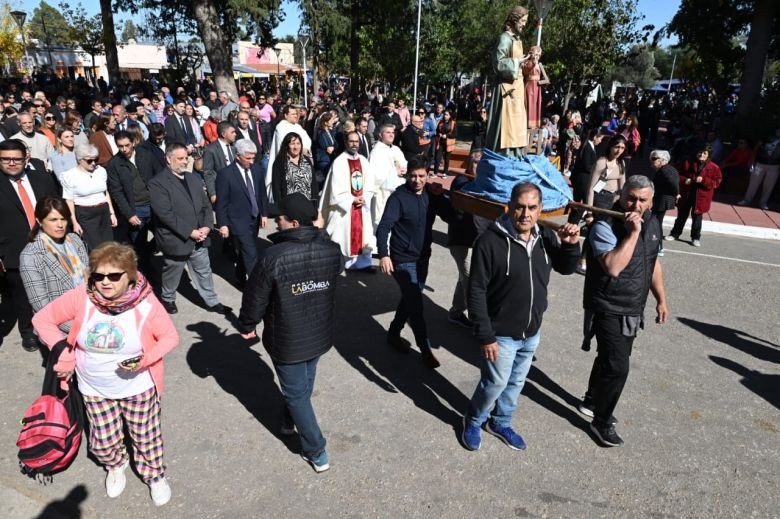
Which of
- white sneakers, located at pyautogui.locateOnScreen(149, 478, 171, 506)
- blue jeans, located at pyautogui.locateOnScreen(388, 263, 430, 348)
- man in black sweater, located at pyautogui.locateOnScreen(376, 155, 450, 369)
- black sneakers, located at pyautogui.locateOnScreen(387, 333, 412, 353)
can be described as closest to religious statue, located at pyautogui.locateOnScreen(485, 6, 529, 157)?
man in black sweater, located at pyautogui.locateOnScreen(376, 155, 450, 369)

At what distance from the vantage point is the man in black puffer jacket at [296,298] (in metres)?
3.27

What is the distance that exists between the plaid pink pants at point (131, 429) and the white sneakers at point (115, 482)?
6cm

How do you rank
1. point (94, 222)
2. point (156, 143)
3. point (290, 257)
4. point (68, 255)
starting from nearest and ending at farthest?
point (290, 257), point (68, 255), point (94, 222), point (156, 143)

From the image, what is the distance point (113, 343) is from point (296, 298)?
40.0 inches

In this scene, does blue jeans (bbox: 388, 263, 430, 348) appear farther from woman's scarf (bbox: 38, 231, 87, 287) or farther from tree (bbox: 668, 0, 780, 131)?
tree (bbox: 668, 0, 780, 131)

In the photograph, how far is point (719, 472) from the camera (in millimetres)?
3803

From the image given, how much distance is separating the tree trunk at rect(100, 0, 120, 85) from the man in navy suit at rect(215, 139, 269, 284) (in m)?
23.7

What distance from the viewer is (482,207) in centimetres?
405

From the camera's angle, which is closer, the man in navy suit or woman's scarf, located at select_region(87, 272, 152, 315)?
woman's scarf, located at select_region(87, 272, 152, 315)

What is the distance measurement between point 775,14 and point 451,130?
11.4 meters

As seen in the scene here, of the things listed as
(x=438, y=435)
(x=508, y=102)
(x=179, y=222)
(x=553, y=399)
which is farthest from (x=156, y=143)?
(x=553, y=399)

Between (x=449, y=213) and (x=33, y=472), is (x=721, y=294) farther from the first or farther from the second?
(x=33, y=472)

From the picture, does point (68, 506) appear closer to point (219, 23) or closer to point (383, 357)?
point (383, 357)

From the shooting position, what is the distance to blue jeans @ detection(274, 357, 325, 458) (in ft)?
11.3
